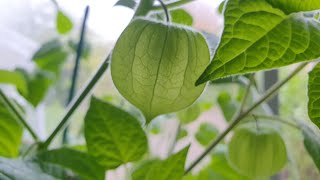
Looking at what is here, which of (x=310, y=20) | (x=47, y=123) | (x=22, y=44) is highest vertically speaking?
(x=310, y=20)

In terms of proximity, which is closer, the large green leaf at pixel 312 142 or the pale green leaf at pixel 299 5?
the pale green leaf at pixel 299 5

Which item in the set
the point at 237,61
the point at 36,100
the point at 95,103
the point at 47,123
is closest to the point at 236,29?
the point at 237,61

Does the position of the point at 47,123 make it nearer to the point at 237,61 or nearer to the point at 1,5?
the point at 1,5

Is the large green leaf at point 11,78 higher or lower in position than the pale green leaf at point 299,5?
lower


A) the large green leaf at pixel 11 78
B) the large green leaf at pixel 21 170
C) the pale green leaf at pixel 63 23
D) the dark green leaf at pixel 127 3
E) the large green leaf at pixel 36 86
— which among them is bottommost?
the large green leaf at pixel 36 86

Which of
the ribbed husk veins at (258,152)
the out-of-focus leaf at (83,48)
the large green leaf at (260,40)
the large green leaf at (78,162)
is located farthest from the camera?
the out-of-focus leaf at (83,48)

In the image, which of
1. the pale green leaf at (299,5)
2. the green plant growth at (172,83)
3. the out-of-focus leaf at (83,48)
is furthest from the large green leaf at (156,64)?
the out-of-focus leaf at (83,48)

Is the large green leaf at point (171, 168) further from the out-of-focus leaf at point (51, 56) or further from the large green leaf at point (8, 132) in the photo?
the out-of-focus leaf at point (51, 56)

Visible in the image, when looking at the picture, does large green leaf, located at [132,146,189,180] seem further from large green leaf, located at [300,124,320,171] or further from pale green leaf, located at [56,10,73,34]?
pale green leaf, located at [56,10,73,34]

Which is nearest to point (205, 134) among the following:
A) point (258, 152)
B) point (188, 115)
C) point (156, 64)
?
point (188, 115)
